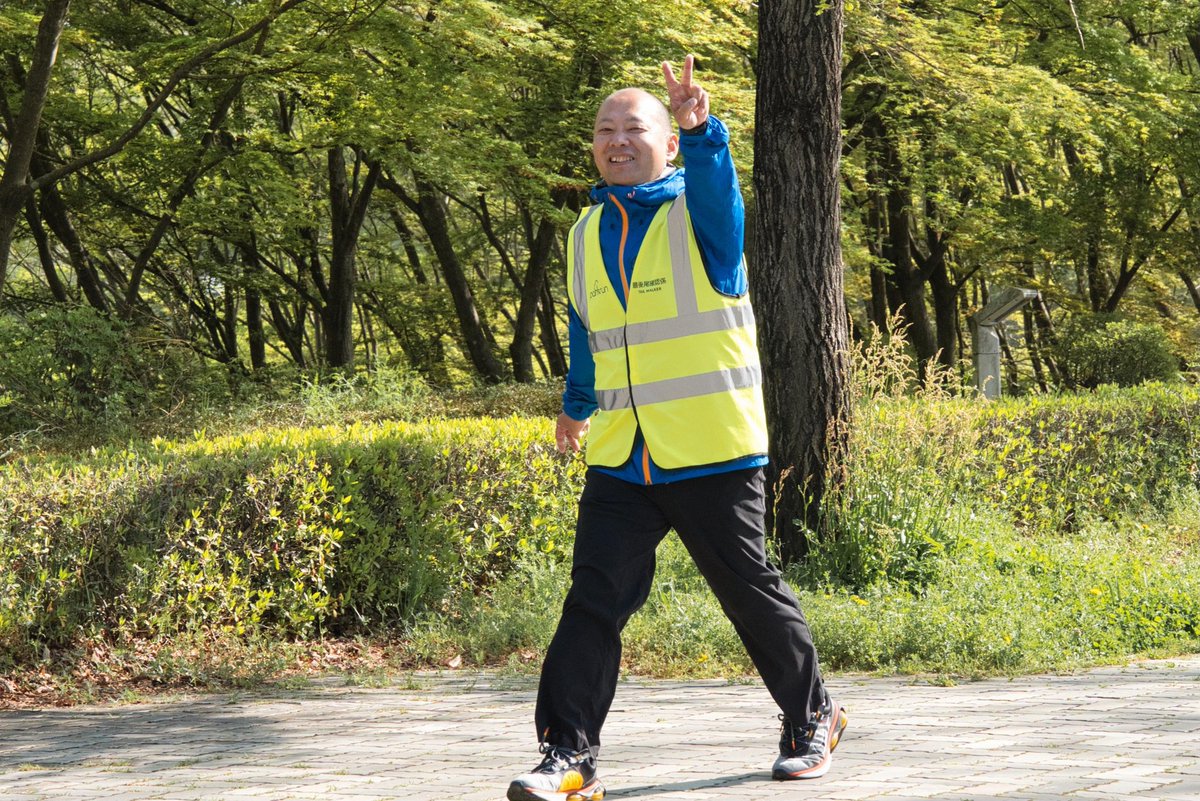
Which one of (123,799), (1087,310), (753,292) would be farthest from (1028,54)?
(123,799)

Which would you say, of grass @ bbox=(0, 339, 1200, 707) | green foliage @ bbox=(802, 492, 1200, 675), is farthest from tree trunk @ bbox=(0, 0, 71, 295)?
green foliage @ bbox=(802, 492, 1200, 675)

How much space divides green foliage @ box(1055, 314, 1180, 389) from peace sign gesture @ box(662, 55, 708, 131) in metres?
13.7

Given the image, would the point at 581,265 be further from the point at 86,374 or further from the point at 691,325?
the point at 86,374

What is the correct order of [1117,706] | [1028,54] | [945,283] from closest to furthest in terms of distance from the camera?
[1117,706], [1028,54], [945,283]

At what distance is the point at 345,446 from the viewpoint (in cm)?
741

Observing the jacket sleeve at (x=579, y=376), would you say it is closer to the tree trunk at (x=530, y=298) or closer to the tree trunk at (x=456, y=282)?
the tree trunk at (x=456, y=282)

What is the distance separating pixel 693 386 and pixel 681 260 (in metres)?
0.38

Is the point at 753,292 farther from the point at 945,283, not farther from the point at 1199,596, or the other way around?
the point at 945,283

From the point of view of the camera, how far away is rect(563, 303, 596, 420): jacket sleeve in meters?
4.26

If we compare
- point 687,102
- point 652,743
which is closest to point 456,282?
point 652,743

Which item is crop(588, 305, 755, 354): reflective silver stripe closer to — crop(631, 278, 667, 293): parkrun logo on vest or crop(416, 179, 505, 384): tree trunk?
crop(631, 278, 667, 293): parkrun logo on vest

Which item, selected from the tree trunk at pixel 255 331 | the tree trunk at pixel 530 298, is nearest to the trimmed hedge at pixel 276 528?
the tree trunk at pixel 530 298

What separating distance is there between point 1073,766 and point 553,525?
14.5 feet

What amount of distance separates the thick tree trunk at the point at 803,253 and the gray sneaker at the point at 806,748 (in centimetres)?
379
